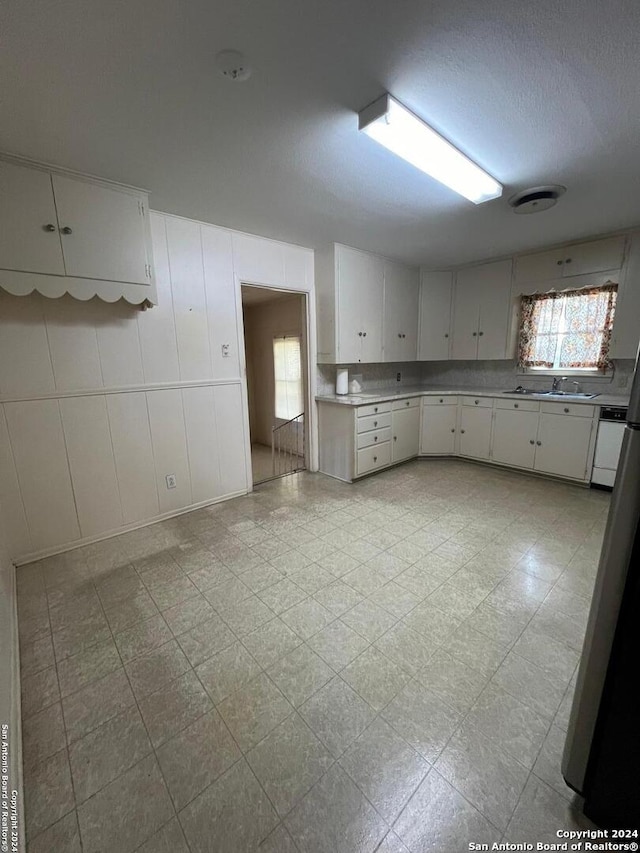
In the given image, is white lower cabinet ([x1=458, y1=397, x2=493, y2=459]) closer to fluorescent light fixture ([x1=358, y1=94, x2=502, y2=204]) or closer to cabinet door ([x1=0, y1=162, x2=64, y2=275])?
fluorescent light fixture ([x1=358, y1=94, x2=502, y2=204])

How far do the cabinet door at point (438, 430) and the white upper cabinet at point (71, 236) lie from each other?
351 cm

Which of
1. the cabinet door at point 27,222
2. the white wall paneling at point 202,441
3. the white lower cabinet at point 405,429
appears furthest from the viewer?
the white lower cabinet at point 405,429

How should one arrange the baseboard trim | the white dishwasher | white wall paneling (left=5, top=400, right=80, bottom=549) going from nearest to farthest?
white wall paneling (left=5, top=400, right=80, bottom=549) → the baseboard trim → the white dishwasher

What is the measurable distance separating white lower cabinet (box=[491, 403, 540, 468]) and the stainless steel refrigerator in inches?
131

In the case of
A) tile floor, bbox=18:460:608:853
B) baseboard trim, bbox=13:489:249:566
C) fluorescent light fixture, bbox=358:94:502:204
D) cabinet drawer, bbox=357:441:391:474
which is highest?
fluorescent light fixture, bbox=358:94:502:204

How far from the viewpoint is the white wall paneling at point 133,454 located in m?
2.72

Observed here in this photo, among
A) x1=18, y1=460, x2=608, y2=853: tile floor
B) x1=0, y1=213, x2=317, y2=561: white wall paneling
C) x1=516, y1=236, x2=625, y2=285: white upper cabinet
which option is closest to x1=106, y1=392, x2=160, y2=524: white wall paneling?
x1=0, y1=213, x2=317, y2=561: white wall paneling

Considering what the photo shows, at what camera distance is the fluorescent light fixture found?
1569mm

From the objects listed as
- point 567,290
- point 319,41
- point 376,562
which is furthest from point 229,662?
point 567,290

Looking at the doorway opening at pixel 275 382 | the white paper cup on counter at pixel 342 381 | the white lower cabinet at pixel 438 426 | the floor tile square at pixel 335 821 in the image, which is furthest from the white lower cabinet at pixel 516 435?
the floor tile square at pixel 335 821

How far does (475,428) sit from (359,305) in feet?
7.02

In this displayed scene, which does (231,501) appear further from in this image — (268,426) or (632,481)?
(632,481)

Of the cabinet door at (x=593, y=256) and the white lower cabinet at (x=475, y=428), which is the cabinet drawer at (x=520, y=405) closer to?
the white lower cabinet at (x=475, y=428)

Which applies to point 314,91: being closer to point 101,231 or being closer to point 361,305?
point 101,231
